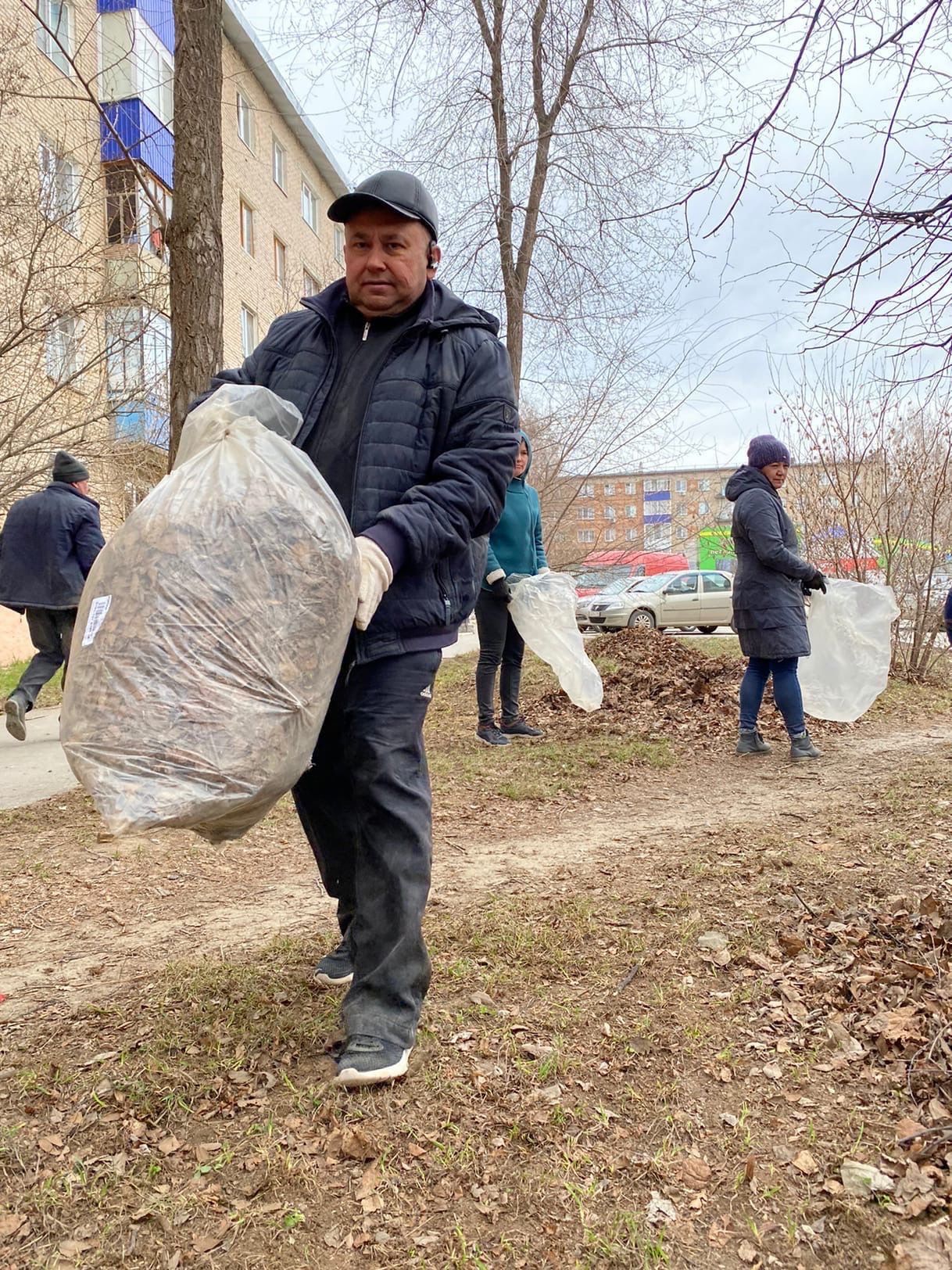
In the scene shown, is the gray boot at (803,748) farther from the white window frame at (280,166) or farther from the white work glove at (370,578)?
the white window frame at (280,166)

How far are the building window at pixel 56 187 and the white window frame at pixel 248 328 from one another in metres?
10.6

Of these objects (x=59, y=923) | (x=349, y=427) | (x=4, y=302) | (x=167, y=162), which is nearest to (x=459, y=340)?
(x=349, y=427)

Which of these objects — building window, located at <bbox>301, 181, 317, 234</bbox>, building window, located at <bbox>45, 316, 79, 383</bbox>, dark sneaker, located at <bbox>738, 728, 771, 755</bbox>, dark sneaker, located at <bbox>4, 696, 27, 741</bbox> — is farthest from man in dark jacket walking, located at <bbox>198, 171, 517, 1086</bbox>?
building window, located at <bbox>301, 181, 317, 234</bbox>

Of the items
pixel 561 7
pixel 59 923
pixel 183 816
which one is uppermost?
pixel 561 7

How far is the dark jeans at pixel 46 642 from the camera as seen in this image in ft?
20.4

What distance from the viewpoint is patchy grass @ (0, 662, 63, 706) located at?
8.89 m

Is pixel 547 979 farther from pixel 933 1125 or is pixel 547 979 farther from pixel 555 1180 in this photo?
pixel 933 1125

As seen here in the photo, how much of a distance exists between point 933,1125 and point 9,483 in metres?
9.79

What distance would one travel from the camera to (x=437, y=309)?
2215mm

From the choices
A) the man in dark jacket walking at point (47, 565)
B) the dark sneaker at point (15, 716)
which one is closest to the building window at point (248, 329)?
the man in dark jacket walking at point (47, 565)

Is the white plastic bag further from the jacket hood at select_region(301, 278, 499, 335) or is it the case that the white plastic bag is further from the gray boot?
the jacket hood at select_region(301, 278, 499, 335)

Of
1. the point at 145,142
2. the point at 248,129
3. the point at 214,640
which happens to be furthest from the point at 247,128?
the point at 214,640

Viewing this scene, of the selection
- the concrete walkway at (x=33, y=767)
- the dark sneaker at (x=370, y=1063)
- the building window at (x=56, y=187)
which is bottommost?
the concrete walkway at (x=33, y=767)

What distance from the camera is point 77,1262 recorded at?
159 cm
